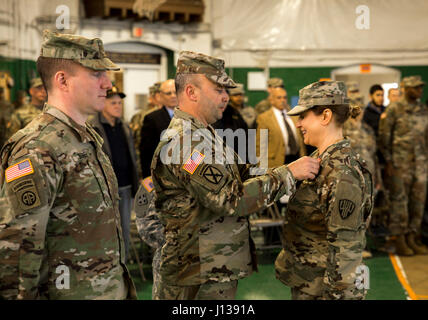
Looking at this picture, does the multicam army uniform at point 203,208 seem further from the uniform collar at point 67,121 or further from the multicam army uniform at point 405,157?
the multicam army uniform at point 405,157

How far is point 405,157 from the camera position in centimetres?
558

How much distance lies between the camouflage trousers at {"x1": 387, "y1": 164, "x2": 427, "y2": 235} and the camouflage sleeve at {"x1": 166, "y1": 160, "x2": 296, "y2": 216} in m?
3.99

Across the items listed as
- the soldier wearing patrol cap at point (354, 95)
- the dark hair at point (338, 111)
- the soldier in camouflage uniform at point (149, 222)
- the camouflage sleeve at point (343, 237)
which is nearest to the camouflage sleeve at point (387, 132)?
the soldier wearing patrol cap at point (354, 95)

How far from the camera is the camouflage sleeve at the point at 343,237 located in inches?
77.1

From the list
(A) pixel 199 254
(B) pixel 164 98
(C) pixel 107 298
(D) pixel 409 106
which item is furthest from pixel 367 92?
(C) pixel 107 298

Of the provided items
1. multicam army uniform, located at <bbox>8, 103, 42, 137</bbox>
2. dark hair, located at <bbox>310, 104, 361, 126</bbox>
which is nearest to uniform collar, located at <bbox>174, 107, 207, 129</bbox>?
dark hair, located at <bbox>310, 104, 361, 126</bbox>

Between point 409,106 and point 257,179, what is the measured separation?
162 inches

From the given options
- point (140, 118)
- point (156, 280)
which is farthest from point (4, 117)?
point (156, 280)

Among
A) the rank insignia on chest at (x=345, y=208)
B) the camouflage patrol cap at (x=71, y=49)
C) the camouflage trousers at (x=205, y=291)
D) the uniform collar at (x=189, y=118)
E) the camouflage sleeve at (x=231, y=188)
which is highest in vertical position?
the camouflage patrol cap at (x=71, y=49)

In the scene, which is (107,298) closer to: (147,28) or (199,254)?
(199,254)

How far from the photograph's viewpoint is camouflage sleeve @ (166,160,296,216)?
75.4 inches

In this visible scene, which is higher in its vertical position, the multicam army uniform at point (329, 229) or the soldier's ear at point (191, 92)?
the soldier's ear at point (191, 92)
